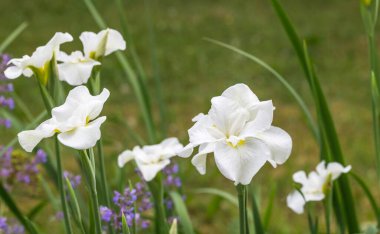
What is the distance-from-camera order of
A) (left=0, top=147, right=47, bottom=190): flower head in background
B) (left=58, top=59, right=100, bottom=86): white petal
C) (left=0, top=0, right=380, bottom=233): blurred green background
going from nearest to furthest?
(left=58, top=59, right=100, bottom=86): white petal < (left=0, top=147, right=47, bottom=190): flower head in background < (left=0, top=0, right=380, bottom=233): blurred green background

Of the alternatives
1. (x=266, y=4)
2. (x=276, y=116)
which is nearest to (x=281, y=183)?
(x=276, y=116)

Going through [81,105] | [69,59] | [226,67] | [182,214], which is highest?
[226,67]

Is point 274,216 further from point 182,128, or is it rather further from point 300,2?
point 300,2

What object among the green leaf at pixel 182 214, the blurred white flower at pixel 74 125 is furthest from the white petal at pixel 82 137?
the green leaf at pixel 182 214

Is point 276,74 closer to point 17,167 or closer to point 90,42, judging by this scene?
point 90,42

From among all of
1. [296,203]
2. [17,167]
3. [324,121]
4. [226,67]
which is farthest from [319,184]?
[226,67]

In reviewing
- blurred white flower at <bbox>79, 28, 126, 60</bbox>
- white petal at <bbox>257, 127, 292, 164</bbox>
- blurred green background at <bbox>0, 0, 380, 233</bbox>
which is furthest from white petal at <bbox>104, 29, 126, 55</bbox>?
blurred green background at <bbox>0, 0, 380, 233</bbox>

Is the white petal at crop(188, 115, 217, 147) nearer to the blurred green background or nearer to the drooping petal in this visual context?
the drooping petal
